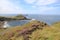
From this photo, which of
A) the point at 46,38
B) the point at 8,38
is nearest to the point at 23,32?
the point at 8,38

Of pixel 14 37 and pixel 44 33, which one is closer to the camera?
pixel 44 33

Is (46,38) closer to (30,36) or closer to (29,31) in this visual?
(30,36)

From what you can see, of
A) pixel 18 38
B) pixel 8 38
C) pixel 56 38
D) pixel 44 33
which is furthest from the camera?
pixel 8 38

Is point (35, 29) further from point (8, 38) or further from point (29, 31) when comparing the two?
point (8, 38)

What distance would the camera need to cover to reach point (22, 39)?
45.0ft

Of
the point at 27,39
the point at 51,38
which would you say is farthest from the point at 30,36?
the point at 51,38

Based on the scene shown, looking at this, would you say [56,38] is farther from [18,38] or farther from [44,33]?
[18,38]

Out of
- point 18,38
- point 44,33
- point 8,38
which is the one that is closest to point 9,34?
point 8,38

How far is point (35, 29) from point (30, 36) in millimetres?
1720

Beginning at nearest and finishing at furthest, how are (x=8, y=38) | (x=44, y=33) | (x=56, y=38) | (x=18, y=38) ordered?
(x=56, y=38), (x=44, y=33), (x=18, y=38), (x=8, y=38)

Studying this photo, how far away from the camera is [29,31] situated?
14836mm

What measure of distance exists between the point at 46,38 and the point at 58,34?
3.08 ft

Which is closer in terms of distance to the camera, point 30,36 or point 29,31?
point 30,36

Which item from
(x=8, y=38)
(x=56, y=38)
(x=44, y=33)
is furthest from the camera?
(x=8, y=38)
